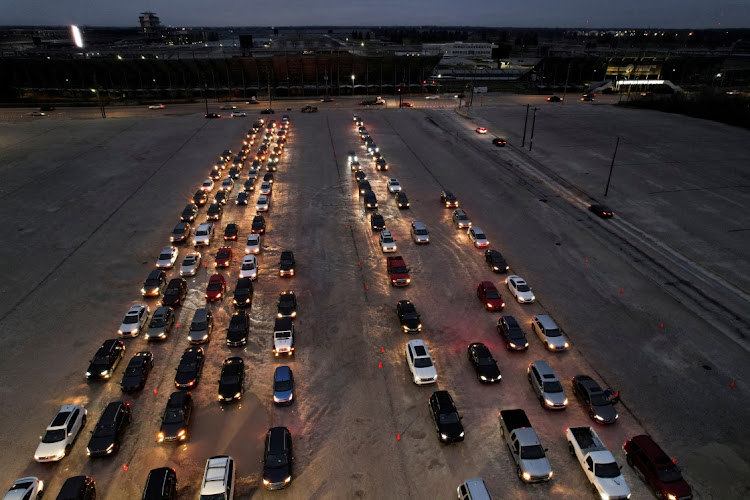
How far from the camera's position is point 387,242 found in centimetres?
3822

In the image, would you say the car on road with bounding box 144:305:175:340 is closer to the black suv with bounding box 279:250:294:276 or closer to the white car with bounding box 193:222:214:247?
the black suv with bounding box 279:250:294:276

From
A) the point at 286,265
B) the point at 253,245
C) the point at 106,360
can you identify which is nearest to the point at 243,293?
the point at 286,265

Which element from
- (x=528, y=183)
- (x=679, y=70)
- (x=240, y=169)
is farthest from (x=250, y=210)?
(x=679, y=70)

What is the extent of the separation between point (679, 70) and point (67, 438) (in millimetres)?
179933

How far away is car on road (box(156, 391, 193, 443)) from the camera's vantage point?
20625 millimetres

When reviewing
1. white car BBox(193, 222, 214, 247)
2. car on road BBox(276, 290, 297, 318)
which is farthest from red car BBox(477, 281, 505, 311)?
white car BBox(193, 222, 214, 247)

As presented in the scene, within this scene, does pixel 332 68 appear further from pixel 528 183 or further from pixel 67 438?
pixel 67 438

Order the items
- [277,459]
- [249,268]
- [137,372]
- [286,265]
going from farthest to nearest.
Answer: [286,265] < [249,268] < [137,372] < [277,459]

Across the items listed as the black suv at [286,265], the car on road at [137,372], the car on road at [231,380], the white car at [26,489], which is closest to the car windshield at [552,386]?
the car on road at [231,380]

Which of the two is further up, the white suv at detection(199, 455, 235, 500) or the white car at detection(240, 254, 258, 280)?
the white car at detection(240, 254, 258, 280)

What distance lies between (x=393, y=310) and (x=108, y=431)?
18017mm

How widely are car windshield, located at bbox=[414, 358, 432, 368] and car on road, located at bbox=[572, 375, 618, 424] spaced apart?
8016 millimetres

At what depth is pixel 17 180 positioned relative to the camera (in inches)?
2202

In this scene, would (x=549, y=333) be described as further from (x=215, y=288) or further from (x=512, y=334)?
(x=215, y=288)
